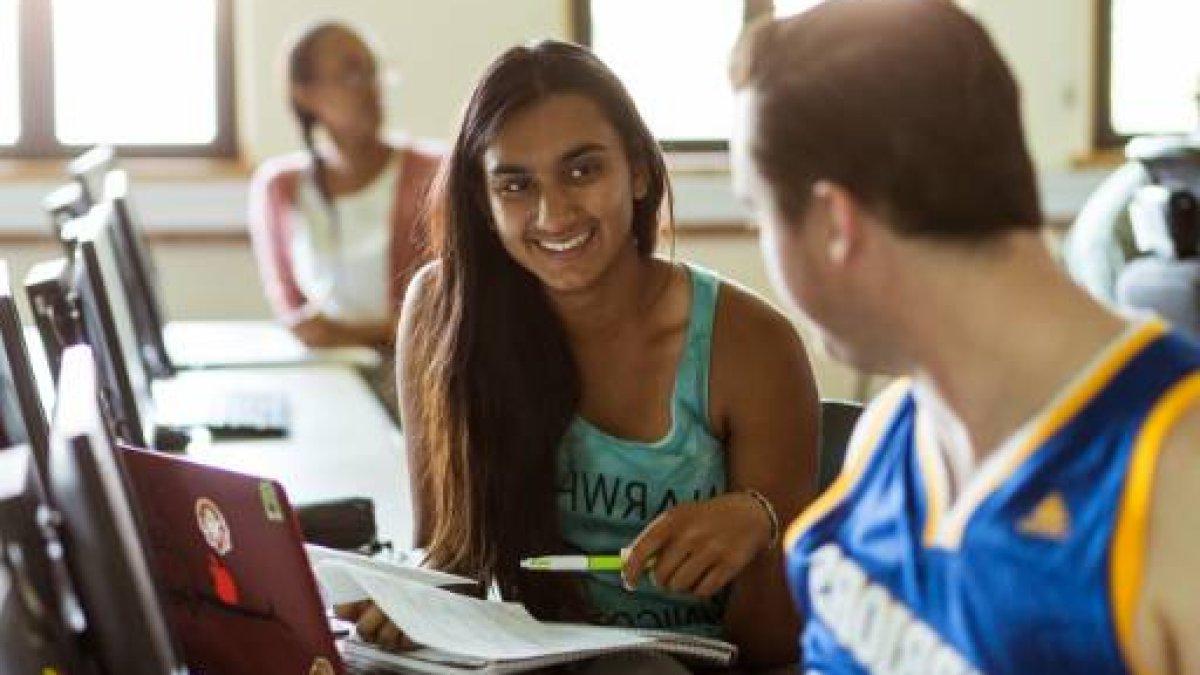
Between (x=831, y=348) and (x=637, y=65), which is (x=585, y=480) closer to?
(x=831, y=348)

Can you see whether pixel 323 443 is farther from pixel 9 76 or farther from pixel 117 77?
→ pixel 9 76

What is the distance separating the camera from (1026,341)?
1140 millimetres

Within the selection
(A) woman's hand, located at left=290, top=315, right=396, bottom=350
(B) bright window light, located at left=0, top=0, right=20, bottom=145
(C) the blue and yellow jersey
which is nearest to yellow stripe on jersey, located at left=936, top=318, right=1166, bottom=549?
(C) the blue and yellow jersey

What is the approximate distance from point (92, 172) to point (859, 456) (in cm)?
302

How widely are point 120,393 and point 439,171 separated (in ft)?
1.89

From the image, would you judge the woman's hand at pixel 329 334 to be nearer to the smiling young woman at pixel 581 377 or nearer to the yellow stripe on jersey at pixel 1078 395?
the smiling young woman at pixel 581 377

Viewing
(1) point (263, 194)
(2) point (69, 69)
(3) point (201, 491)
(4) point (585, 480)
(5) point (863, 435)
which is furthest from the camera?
(2) point (69, 69)

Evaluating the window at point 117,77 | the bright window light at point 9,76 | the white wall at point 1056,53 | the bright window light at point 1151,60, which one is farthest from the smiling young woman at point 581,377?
the bright window light at point 1151,60

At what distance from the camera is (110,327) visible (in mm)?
2619

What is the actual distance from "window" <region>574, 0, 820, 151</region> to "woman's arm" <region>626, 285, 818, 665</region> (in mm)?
4015

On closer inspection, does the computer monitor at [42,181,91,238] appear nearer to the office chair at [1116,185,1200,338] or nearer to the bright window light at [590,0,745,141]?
the office chair at [1116,185,1200,338]

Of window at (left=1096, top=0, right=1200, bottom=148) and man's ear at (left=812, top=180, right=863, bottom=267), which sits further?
window at (left=1096, top=0, right=1200, bottom=148)

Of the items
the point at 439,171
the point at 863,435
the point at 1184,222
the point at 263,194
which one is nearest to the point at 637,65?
the point at 263,194

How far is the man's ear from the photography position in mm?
1150
